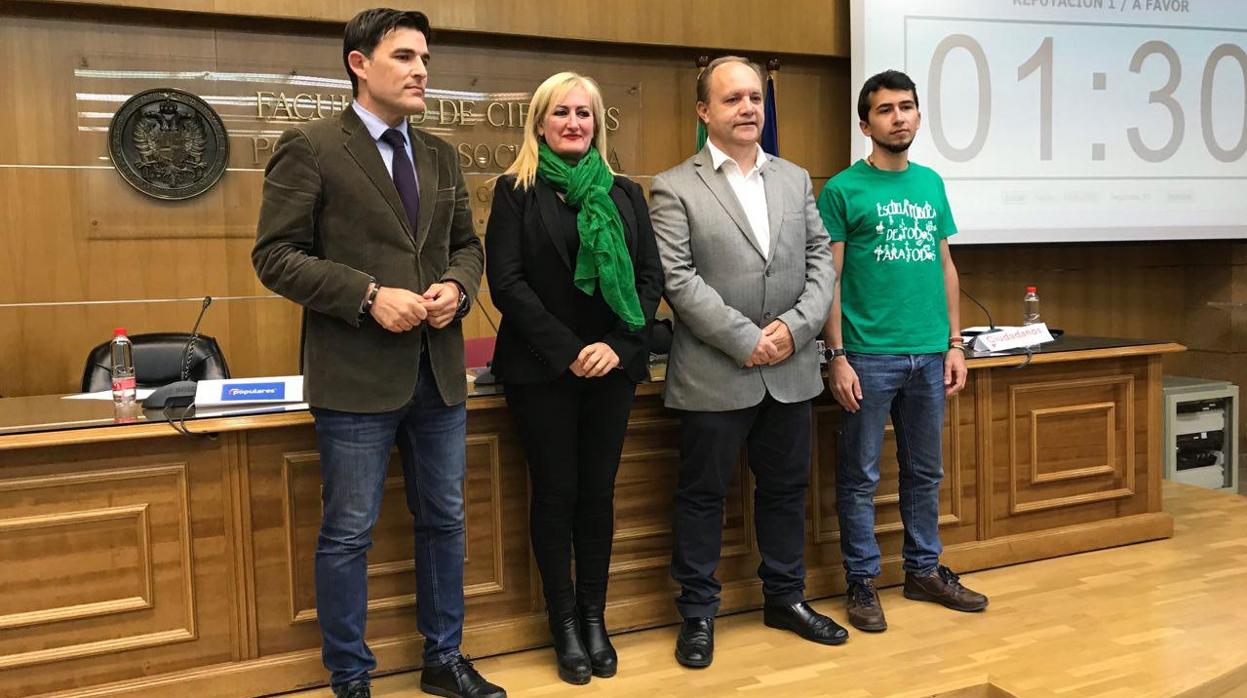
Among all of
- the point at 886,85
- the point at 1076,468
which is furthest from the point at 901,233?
the point at 1076,468

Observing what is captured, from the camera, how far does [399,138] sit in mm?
2301

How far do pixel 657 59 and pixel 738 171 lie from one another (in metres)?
2.45

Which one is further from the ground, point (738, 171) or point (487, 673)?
point (738, 171)

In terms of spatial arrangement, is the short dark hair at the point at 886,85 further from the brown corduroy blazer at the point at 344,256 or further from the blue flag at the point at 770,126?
the blue flag at the point at 770,126

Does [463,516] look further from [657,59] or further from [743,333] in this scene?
[657,59]

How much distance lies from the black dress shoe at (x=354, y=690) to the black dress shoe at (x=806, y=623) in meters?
1.14

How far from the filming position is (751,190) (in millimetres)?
2742

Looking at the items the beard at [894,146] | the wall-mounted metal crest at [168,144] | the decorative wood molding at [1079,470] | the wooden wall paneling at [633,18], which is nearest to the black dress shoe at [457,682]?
the beard at [894,146]

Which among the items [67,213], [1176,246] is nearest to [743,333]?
[67,213]

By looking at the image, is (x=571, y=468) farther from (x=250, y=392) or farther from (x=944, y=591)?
(x=944, y=591)

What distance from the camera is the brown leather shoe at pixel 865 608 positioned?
2.87 m

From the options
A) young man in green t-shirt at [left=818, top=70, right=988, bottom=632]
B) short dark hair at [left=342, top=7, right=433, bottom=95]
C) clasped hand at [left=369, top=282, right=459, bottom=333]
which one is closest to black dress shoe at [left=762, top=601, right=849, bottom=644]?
young man in green t-shirt at [left=818, top=70, right=988, bottom=632]

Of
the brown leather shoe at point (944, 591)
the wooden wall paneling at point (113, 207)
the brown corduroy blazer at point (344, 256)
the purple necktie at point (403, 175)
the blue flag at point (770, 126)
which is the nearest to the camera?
the brown corduroy blazer at point (344, 256)

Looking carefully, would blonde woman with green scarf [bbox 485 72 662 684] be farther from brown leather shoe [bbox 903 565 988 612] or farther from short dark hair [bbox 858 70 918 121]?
brown leather shoe [bbox 903 565 988 612]
